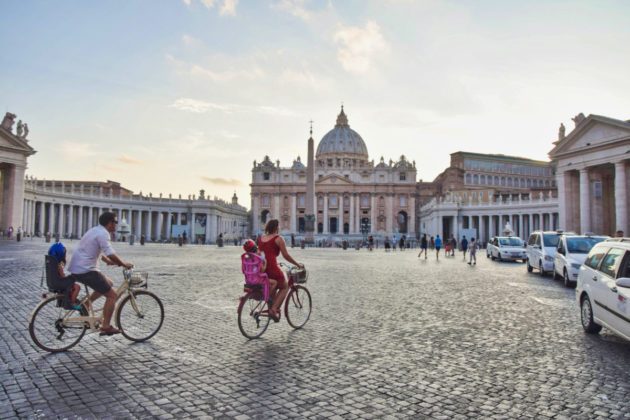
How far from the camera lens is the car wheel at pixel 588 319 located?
7.62 m

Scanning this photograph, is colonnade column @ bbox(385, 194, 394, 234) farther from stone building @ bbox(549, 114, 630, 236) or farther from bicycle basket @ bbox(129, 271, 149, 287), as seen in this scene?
bicycle basket @ bbox(129, 271, 149, 287)

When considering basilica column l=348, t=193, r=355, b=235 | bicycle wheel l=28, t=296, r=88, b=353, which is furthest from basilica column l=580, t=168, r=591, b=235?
basilica column l=348, t=193, r=355, b=235

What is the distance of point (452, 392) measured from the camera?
4863 millimetres

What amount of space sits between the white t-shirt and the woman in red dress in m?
2.08

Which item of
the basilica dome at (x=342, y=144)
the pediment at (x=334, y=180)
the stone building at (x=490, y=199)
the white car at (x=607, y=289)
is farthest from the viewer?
the basilica dome at (x=342, y=144)

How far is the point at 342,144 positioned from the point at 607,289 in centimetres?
11702

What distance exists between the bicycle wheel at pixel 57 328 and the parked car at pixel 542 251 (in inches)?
622

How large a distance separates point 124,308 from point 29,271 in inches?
421

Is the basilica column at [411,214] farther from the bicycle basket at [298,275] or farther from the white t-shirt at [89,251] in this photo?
the white t-shirt at [89,251]

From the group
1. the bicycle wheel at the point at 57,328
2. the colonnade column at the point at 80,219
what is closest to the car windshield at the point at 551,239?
the bicycle wheel at the point at 57,328

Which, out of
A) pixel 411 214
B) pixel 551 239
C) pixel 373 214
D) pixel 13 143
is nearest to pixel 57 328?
pixel 551 239

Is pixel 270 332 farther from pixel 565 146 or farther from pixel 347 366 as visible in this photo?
Answer: pixel 565 146

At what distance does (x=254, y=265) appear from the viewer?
689 centimetres

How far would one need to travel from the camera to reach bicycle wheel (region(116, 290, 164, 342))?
21.9 feet
